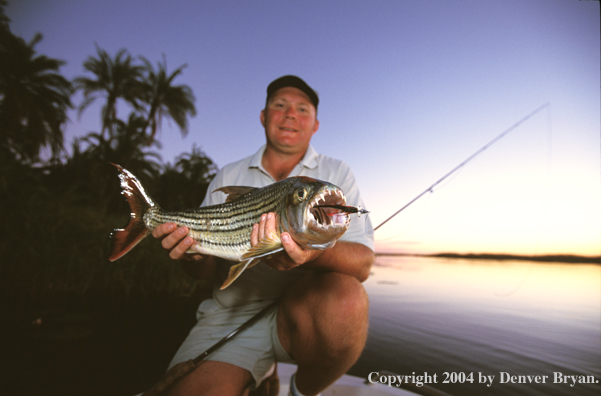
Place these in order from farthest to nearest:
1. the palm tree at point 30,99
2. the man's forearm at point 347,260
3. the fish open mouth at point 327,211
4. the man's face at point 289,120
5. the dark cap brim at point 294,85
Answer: the palm tree at point 30,99 < the dark cap brim at point 294,85 < the man's face at point 289,120 < the man's forearm at point 347,260 < the fish open mouth at point 327,211

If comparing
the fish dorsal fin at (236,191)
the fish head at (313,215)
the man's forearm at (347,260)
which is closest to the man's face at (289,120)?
the fish dorsal fin at (236,191)

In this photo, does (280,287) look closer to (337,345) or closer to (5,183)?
(337,345)

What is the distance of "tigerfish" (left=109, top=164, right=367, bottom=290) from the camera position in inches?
79.0

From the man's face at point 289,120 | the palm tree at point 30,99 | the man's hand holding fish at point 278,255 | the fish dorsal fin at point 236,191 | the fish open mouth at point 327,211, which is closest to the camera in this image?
the fish open mouth at point 327,211

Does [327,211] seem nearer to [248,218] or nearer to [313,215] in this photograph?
[313,215]

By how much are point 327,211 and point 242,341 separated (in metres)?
2.17

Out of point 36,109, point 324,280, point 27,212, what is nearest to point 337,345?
point 324,280

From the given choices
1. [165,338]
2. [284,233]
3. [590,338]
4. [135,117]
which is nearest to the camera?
[284,233]

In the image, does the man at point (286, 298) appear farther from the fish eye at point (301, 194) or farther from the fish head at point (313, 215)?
the fish eye at point (301, 194)

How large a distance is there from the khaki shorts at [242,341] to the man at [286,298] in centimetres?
1

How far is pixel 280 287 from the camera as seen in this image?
360 centimetres

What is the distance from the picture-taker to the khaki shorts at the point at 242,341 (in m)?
3.32

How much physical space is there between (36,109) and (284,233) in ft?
97.6

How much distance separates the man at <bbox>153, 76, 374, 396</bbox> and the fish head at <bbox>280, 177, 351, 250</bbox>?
0.61 feet
